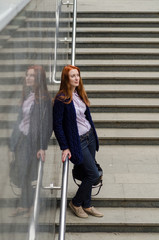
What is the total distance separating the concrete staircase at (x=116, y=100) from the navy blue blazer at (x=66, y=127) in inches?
15.3

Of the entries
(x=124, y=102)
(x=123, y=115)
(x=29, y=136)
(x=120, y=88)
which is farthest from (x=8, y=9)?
(x=120, y=88)

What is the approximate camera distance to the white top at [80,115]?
449 centimetres

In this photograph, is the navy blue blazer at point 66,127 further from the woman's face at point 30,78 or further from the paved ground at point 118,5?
the paved ground at point 118,5

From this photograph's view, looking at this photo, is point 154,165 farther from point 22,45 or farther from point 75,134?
point 22,45

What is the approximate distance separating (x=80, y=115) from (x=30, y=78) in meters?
1.77

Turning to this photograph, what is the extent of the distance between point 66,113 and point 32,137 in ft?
4.56

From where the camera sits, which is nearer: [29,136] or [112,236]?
[29,136]

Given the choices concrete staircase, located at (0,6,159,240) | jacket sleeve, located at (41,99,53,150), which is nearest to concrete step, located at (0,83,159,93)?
concrete staircase, located at (0,6,159,240)

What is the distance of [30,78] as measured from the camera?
279cm

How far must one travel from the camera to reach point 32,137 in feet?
9.64

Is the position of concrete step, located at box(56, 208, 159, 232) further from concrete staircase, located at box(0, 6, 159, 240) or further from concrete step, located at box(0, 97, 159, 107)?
concrete step, located at box(0, 97, 159, 107)

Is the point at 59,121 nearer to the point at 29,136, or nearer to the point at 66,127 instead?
the point at 66,127

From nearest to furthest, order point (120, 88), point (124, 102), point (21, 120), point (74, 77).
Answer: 1. point (21, 120)
2. point (74, 77)
3. point (124, 102)
4. point (120, 88)

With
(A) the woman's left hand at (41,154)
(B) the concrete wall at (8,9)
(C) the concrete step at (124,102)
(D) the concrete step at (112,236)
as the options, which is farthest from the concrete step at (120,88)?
(B) the concrete wall at (8,9)
